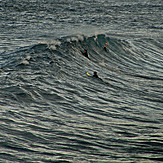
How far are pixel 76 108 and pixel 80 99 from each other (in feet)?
Result: 3.86

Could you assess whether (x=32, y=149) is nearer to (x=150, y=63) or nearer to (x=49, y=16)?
(x=150, y=63)

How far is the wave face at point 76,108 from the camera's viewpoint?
9.23 m

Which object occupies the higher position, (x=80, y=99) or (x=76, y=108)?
(x=80, y=99)

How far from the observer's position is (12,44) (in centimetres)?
2445

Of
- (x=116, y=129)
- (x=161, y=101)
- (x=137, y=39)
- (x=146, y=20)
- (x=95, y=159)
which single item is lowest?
(x=95, y=159)

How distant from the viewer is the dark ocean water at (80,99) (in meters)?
9.30

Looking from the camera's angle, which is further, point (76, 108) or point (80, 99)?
point (80, 99)

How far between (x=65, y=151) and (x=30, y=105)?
3.57 metres

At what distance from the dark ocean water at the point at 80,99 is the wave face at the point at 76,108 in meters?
0.03

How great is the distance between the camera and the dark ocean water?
930cm

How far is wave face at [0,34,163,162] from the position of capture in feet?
30.3

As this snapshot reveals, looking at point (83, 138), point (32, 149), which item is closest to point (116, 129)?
point (83, 138)

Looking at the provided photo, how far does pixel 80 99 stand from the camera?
Result: 531 inches

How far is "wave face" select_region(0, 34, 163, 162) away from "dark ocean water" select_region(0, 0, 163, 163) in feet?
0.11
